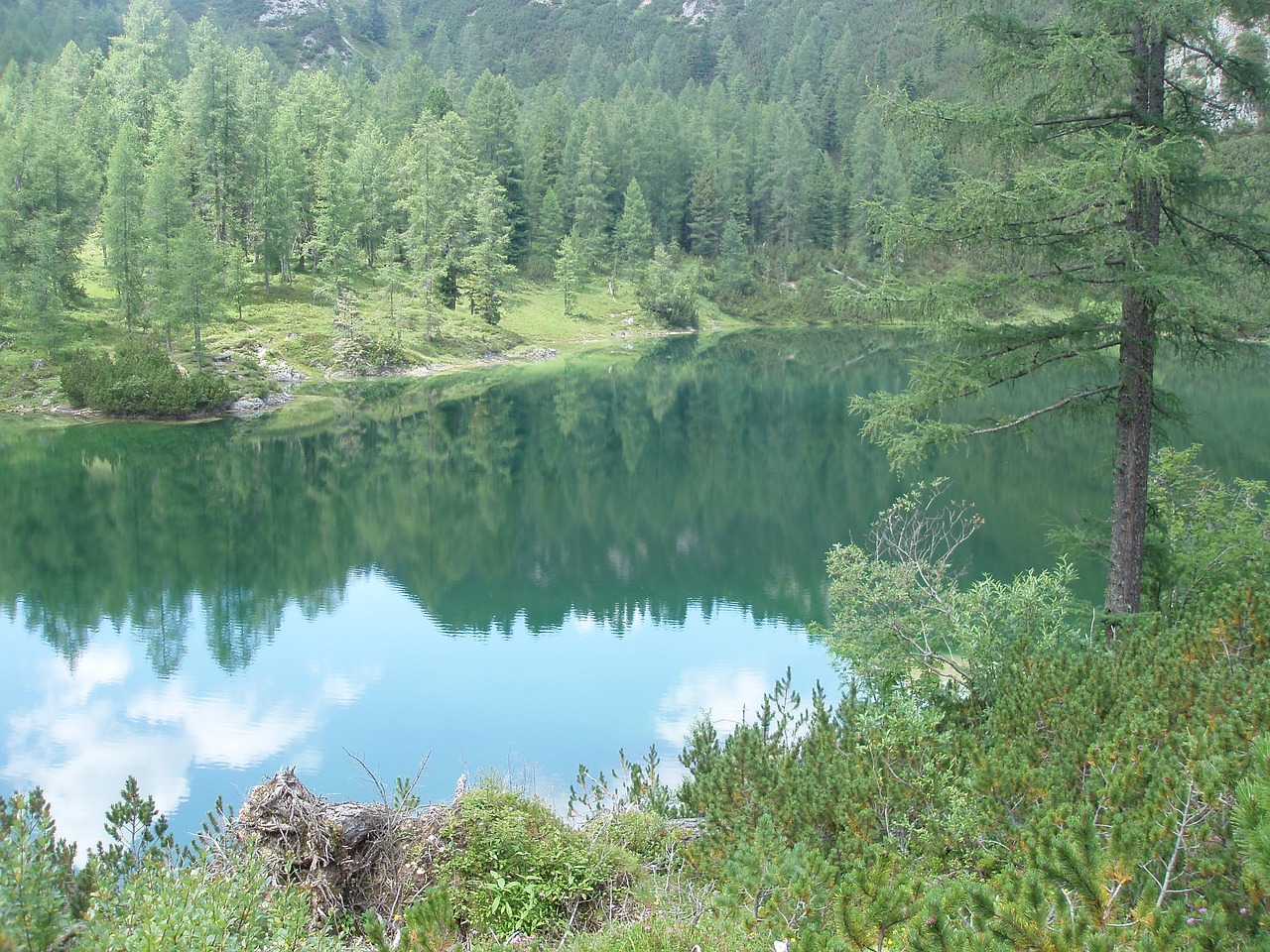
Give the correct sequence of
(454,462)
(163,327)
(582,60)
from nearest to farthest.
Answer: (454,462), (163,327), (582,60)

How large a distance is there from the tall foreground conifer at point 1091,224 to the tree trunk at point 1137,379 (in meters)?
0.02

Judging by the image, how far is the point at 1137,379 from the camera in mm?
10680

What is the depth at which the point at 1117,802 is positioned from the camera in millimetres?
5172

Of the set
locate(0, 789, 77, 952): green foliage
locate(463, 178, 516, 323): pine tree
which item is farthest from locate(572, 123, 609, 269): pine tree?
locate(0, 789, 77, 952): green foliage

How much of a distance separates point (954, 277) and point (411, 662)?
11.0m

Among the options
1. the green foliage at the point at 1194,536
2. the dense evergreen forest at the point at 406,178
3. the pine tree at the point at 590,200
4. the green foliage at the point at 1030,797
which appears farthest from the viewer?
the pine tree at the point at 590,200

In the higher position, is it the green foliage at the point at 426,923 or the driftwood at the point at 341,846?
the green foliage at the point at 426,923

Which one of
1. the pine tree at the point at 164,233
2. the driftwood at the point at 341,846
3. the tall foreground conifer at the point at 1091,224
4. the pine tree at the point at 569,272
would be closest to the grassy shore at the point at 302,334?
the pine tree at the point at 569,272

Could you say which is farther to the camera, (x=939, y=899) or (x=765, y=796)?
(x=765, y=796)

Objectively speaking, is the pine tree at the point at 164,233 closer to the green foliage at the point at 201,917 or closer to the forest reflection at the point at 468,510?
the forest reflection at the point at 468,510

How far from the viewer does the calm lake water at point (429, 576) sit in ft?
45.8

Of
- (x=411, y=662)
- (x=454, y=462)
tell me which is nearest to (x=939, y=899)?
(x=411, y=662)

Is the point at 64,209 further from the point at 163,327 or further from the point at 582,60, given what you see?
the point at 582,60

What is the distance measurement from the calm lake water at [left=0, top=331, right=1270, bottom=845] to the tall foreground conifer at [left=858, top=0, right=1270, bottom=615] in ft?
7.68
